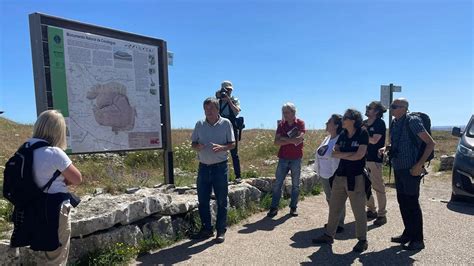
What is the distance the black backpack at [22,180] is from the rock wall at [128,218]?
0.87 metres

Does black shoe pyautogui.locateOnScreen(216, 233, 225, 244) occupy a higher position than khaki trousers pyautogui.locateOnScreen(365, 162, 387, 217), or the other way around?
khaki trousers pyautogui.locateOnScreen(365, 162, 387, 217)

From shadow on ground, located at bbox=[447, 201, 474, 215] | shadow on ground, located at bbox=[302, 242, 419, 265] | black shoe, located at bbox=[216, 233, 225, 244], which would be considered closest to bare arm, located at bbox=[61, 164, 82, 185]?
black shoe, located at bbox=[216, 233, 225, 244]

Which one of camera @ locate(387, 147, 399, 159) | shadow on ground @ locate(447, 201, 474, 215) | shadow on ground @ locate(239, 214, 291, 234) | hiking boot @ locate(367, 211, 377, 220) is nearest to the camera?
camera @ locate(387, 147, 399, 159)

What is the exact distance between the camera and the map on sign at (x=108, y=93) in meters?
5.34

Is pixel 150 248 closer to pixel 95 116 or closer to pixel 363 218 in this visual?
pixel 95 116

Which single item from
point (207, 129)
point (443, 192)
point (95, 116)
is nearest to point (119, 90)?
point (95, 116)

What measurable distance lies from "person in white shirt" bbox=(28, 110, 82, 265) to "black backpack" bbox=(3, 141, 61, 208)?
0.04 meters

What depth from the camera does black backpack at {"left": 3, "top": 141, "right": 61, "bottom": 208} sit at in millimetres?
3066

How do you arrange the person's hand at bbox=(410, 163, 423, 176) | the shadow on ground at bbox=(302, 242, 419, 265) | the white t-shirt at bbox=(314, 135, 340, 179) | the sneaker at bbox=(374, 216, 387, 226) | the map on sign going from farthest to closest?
1. the sneaker at bbox=(374, 216, 387, 226)
2. the white t-shirt at bbox=(314, 135, 340, 179)
3. the map on sign
4. the person's hand at bbox=(410, 163, 423, 176)
5. the shadow on ground at bbox=(302, 242, 419, 265)

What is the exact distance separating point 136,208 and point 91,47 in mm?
2393

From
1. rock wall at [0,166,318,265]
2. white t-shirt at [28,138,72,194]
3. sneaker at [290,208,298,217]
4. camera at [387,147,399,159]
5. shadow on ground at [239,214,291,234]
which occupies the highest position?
white t-shirt at [28,138,72,194]

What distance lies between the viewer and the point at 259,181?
7.24 metres

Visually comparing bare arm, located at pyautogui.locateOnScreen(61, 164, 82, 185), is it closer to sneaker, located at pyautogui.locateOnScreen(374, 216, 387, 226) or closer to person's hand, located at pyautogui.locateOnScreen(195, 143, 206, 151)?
person's hand, located at pyautogui.locateOnScreen(195, 143, 206, 151)

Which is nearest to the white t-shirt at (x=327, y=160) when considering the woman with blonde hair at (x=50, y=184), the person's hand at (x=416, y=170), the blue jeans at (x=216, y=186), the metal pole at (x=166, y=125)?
the person's hand at (x=416, y=170)
